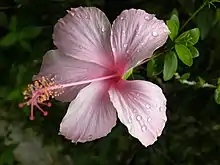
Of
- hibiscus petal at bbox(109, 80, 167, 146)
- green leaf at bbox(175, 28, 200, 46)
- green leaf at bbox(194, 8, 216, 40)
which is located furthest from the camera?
green leaf at bbox(194, 8, 216, 40)

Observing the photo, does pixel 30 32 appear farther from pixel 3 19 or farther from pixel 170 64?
pixel 170 64

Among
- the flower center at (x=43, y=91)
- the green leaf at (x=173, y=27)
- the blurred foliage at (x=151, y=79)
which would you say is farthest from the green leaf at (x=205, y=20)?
the flower center at (x=43, y=91)

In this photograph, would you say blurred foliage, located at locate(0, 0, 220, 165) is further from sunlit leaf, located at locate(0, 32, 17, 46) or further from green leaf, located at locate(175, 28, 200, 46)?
green leaf, located at locate(175, 28, 200, 46)

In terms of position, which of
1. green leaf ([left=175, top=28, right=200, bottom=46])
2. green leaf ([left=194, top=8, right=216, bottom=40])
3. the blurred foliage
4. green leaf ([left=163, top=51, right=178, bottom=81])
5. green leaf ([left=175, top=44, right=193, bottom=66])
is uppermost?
green leaf ([left=175, top=28, right=200, bottom=46])

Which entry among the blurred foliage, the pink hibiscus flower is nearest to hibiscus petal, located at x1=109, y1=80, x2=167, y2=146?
the pink hibiscus flower

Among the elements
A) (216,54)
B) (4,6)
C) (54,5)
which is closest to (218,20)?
(216,54)
